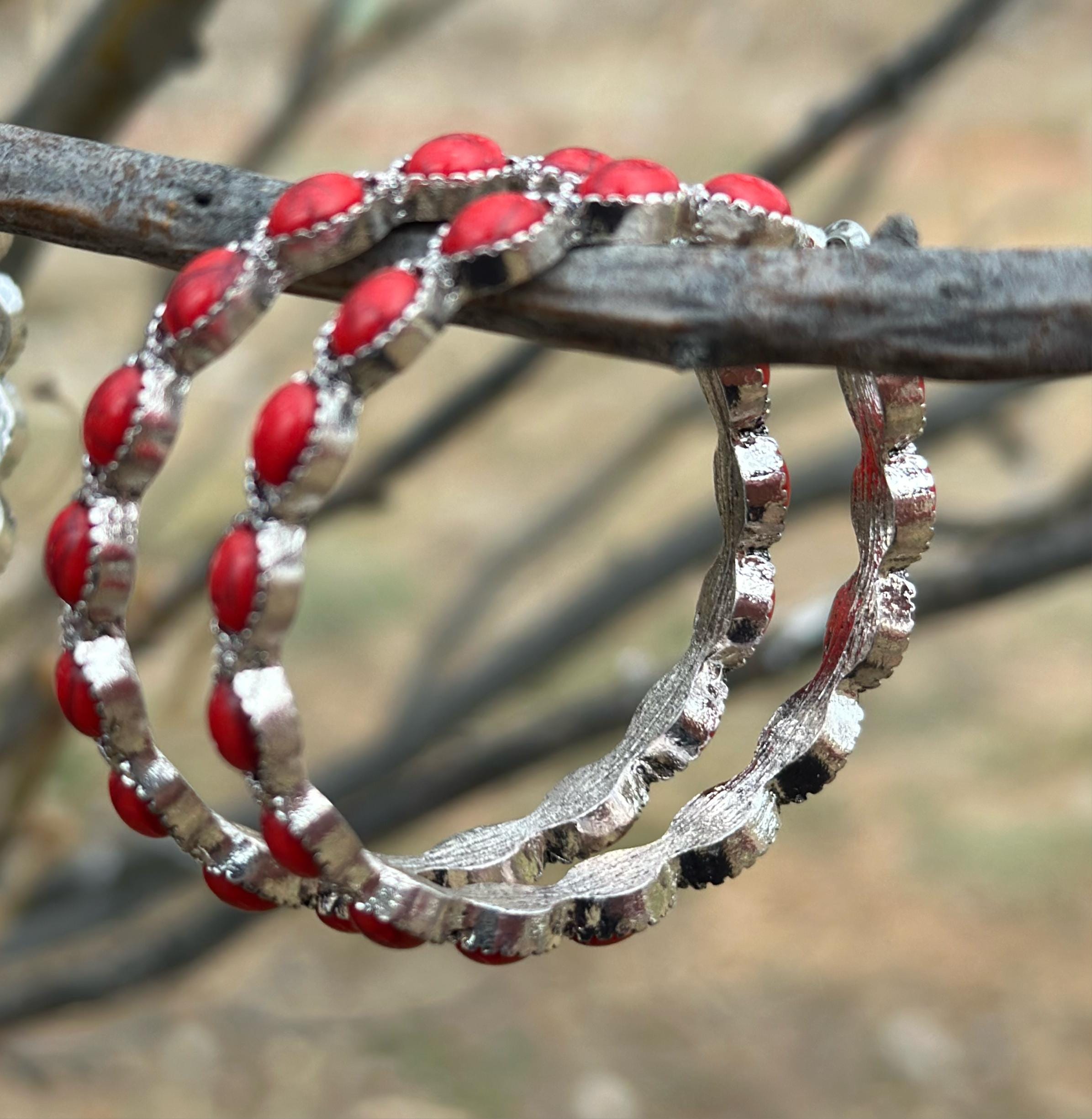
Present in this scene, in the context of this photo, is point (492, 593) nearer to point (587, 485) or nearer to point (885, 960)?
point (587, 485)

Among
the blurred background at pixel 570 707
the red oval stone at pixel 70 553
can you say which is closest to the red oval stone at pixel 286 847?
the red oval stone at pixel 70 553

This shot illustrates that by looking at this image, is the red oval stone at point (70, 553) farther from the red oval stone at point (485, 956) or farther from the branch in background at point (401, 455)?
the branch in background at point (401, 455)

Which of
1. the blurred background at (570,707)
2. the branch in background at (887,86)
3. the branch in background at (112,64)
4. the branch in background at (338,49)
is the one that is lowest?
the blurred background at (570,707)

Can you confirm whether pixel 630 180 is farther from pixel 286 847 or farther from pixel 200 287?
pixel 286 847

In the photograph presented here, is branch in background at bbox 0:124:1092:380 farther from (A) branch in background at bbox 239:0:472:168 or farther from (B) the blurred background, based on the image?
(A) branch in background at bbox 239:0:472:168

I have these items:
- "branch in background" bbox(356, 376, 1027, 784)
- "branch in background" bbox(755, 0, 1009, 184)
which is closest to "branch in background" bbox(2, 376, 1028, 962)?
"branch in background" bbox(356, 376, 1027, 784)

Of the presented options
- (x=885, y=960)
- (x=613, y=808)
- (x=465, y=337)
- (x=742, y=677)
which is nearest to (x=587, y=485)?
(x=742, y=677)
